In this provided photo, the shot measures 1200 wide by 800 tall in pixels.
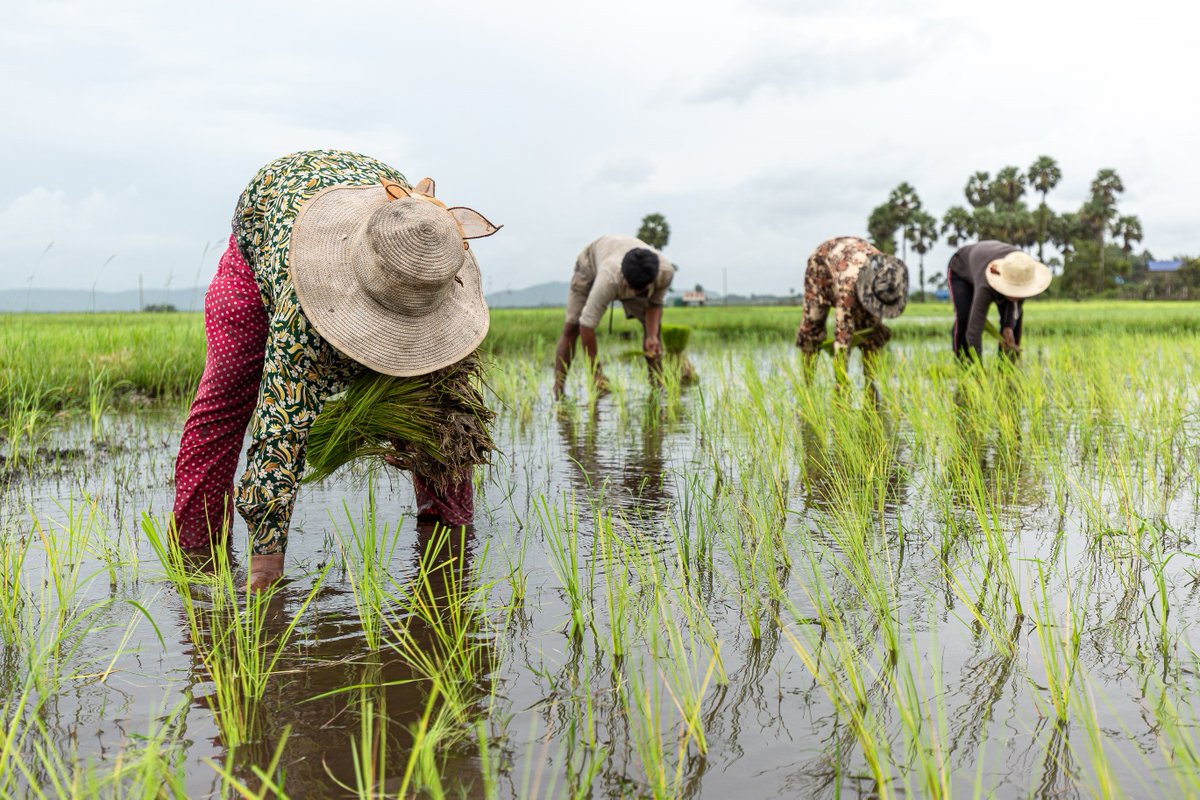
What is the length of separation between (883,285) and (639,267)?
157cm

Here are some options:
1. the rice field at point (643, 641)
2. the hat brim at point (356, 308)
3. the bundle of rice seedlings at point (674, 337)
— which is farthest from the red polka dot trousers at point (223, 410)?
the bundle of rice seedlings at point (674, 337)

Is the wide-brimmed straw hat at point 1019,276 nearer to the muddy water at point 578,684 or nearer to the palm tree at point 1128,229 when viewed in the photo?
the muddy water at point 578,684

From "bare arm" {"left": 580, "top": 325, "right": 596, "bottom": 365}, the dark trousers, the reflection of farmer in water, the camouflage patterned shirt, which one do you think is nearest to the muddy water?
the reflection of farmer in water

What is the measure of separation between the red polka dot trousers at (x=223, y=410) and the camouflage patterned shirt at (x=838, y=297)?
11.0ft

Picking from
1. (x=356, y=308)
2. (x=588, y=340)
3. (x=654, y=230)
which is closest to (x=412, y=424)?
(x=356, y=308)

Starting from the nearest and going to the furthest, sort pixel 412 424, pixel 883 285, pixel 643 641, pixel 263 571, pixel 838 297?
pixel 643 641 < pixel 263 571 < pixel 412 424 < pixel 883 285 < pixel 838 297

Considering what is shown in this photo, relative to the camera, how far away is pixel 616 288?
20.6ft

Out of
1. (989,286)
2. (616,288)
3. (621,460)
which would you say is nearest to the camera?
(621,460)

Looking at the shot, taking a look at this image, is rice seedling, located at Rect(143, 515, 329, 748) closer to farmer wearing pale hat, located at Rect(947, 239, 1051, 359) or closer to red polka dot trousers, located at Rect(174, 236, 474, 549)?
red polka dot trousers, located at Rect(174, 236, 474, 549)

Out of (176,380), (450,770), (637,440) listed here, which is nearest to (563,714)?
(450,770)

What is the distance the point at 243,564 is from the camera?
262 cm

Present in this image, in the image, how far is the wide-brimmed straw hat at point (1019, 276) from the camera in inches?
221

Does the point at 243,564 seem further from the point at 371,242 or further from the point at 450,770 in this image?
the point at 450,770

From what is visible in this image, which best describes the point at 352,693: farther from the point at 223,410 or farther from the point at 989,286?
the point at 989,286
